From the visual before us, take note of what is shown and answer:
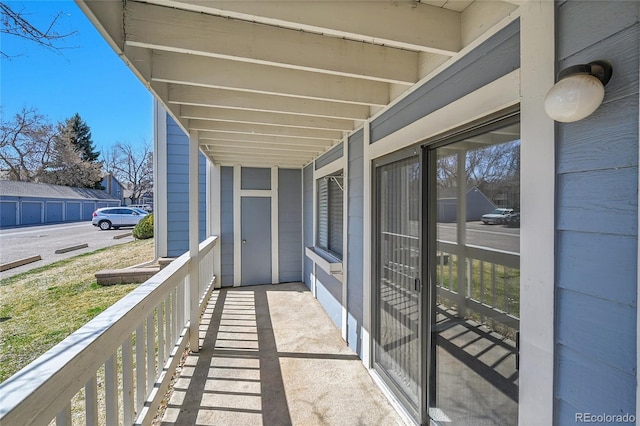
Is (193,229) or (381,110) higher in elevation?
(381,110)

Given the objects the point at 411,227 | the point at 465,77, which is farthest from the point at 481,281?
the point at 465,77

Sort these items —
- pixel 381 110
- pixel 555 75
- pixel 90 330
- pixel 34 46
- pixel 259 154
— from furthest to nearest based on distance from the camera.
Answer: pixel 259 154 → pixel 381 110 → pixel 34 46 → pixel 90 330 → pixel 555 75

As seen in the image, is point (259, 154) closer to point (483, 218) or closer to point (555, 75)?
point (483, 218)

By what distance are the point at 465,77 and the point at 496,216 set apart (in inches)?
29.2

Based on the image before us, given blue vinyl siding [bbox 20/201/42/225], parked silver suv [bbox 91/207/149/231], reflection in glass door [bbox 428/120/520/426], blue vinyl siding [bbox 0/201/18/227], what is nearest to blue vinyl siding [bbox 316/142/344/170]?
reflection in glass door [bbox 428/120/520/426]

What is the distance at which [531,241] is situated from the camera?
109 centimetres

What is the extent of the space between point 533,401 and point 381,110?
2036 mm

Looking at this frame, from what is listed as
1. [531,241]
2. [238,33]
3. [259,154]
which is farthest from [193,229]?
[531,241]

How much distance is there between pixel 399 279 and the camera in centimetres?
218

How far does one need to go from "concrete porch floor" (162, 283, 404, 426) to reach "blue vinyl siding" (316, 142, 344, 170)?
2148mm

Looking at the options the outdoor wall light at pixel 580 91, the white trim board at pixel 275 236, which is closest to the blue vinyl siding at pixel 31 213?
the white trim board at pixel 275 236

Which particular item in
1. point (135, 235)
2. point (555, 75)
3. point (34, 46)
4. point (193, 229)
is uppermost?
point (34, 46)

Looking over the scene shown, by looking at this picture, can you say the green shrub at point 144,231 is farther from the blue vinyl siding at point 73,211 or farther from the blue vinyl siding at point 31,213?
the blue vinyl siding at point 73,211

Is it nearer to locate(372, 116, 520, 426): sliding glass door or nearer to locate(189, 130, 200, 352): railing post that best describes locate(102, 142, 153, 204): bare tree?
locate(189, 130, 200, 352): railing post
